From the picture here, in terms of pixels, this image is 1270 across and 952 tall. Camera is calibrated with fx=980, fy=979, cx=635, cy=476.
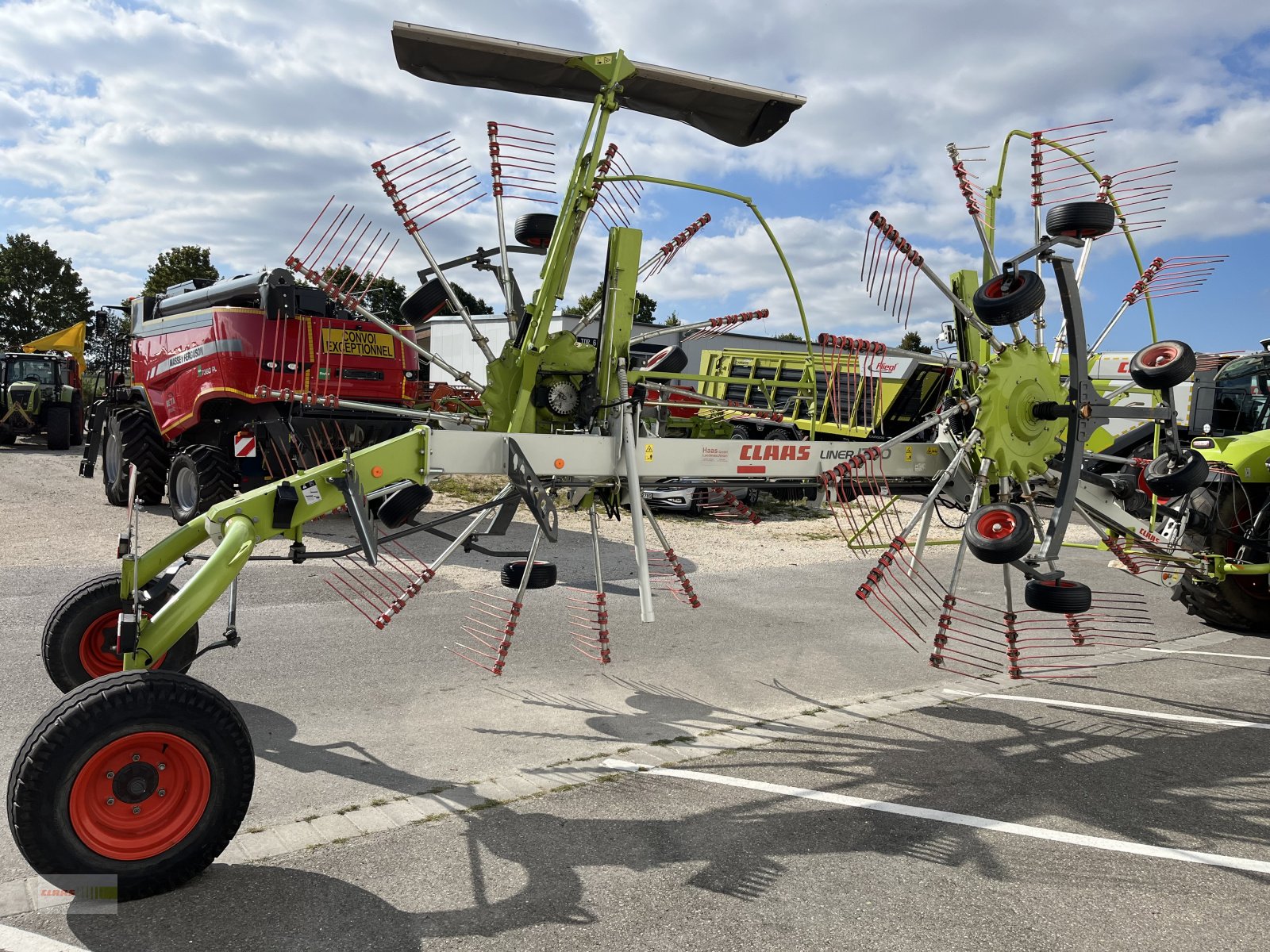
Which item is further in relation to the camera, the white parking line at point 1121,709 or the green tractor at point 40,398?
the green tractor at point 40,398

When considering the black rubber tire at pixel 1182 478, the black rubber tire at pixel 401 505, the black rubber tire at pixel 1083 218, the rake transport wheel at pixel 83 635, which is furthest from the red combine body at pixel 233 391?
the black rubber tire at pixel 1182 478

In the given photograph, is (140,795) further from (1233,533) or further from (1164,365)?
(1233,533)

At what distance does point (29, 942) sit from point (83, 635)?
6.26 feet

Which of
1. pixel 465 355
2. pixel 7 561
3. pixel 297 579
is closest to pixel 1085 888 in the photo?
pixel 297 579

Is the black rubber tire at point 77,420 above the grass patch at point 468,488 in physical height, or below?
above

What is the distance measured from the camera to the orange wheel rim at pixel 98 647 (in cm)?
454

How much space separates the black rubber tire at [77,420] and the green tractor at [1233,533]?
925 inches

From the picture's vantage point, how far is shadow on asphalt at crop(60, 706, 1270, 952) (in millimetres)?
3080

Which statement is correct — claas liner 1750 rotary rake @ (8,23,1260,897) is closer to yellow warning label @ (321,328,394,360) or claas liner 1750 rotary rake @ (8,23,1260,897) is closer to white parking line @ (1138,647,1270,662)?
white parking line @ (1138,647,1270,662)

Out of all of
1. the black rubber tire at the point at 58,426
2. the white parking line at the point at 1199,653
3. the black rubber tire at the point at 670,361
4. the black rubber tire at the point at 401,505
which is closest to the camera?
the black rubber tire at the point at 401,505

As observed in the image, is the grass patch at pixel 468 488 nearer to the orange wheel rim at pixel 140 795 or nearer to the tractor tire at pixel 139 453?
the tractor tire at pixel 139 453

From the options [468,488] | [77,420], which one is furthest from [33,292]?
[468,488]

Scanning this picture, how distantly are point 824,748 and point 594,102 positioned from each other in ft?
11.3

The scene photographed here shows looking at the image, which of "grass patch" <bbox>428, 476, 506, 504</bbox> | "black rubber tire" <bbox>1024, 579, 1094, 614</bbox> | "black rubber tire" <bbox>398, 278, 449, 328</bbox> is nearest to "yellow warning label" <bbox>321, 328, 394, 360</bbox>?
"grass patch" <bbox>428, 476, 506, 504</bbox>
